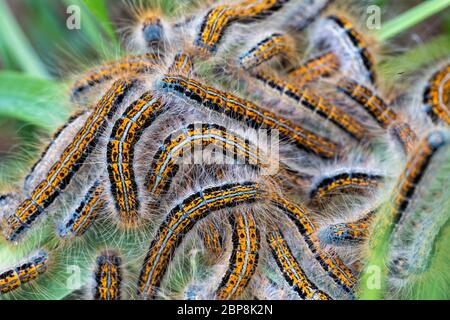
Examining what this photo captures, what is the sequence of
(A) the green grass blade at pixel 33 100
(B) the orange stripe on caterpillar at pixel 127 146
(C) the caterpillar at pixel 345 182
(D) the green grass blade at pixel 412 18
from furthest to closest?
(A) the green grass blade at pixel 33 100 < (D) the green grass blade at pixel 412 18 < (C) the caterpillar at pixel 345 182 < (B) the orange stripe on caterpillar at pixel 127 146

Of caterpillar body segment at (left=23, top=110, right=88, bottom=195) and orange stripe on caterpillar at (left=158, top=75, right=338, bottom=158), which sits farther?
caterpillar body segment at (left=23, top=110, right=88, bottom=195)

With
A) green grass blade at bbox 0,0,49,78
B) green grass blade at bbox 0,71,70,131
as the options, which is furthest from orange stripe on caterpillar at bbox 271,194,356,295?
green grass blade at bbox 0,0,49,78

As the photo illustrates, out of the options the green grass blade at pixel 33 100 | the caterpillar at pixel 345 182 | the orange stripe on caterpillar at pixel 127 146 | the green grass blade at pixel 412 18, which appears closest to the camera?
the orange stripe on caterpillar at pixel 127 146

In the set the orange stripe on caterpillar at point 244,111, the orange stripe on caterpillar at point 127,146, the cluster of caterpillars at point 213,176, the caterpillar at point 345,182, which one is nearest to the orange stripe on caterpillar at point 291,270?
the cluster of caterpillars at point 213,176

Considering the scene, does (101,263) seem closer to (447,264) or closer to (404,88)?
(447,264)

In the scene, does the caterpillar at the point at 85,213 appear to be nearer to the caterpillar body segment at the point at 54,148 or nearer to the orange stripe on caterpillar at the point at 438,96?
the caterpillar body segment at the point at 54,148

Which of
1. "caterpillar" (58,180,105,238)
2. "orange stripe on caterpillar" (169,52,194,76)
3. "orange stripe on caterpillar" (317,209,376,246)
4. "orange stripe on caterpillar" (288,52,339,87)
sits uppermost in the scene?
"orange stripe on caterpillar" (288,52,339,87)

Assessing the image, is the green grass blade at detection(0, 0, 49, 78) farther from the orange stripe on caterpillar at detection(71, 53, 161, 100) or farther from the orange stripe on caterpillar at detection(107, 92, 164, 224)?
the orange stripe on caterpillar at detection(107, 92, 164, 224)
